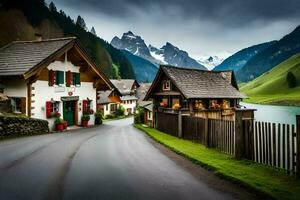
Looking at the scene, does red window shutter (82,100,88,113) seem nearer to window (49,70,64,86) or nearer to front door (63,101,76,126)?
front door (63,101,76,126)

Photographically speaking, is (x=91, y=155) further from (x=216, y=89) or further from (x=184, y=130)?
(x=216, y=89)

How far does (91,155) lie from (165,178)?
4.78m

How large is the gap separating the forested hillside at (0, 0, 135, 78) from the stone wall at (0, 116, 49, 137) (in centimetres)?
5117

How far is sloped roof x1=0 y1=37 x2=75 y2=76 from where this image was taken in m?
23.2

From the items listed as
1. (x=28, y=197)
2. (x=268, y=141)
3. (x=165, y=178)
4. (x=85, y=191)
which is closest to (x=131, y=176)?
(x=165, y=178)

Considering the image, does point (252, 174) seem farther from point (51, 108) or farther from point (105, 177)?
point (51, 108)

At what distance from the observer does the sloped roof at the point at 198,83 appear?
92.2ft

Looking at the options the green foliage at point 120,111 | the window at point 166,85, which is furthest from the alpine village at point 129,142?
the green foliage at point 120,111

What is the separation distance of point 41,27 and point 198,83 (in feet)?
294

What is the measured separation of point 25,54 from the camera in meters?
25.9

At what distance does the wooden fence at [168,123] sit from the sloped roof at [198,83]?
3653mm

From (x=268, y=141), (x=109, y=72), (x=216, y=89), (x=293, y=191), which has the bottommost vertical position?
(x=293, y=191)

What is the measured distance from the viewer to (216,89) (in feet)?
105

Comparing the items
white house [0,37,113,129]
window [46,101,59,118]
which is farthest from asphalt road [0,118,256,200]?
window [46,101,59,118]
